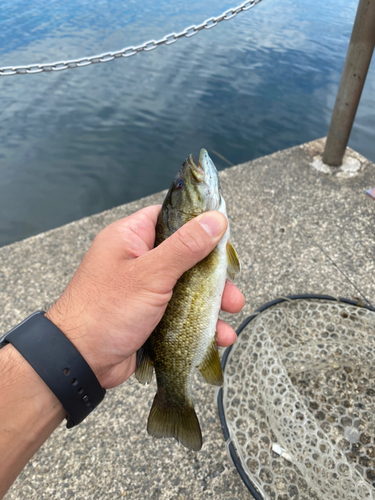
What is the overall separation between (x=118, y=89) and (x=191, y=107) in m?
2.72

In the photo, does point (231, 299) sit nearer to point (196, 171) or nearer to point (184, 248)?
point (184, 248)

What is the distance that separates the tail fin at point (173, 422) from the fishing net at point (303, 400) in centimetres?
63

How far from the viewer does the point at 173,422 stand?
2.17 m

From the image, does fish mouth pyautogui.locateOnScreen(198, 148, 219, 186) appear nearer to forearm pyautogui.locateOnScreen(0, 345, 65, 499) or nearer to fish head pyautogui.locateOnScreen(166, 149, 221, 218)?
fish head pyautogui.locateOnScreen(166, 149, 221, 218)

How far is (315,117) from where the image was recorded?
9.17 metres

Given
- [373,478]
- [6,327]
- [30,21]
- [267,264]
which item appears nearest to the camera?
[373,478]

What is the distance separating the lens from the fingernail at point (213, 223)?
198 centimetres

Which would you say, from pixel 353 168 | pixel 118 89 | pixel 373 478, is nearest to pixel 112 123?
pixel 118 89

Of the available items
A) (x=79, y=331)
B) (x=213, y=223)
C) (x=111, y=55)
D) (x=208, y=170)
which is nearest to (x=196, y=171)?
(x=208, y=170)

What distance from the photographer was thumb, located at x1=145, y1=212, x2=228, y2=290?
1.93 metres

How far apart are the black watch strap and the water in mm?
4904

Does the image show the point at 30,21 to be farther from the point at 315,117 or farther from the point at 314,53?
the point at 315,117

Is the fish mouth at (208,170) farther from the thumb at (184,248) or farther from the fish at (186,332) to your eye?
the thumb at (184,248)

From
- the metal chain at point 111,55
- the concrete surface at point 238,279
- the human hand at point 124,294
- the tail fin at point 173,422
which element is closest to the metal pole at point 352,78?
the concrete surface at point 238,279
